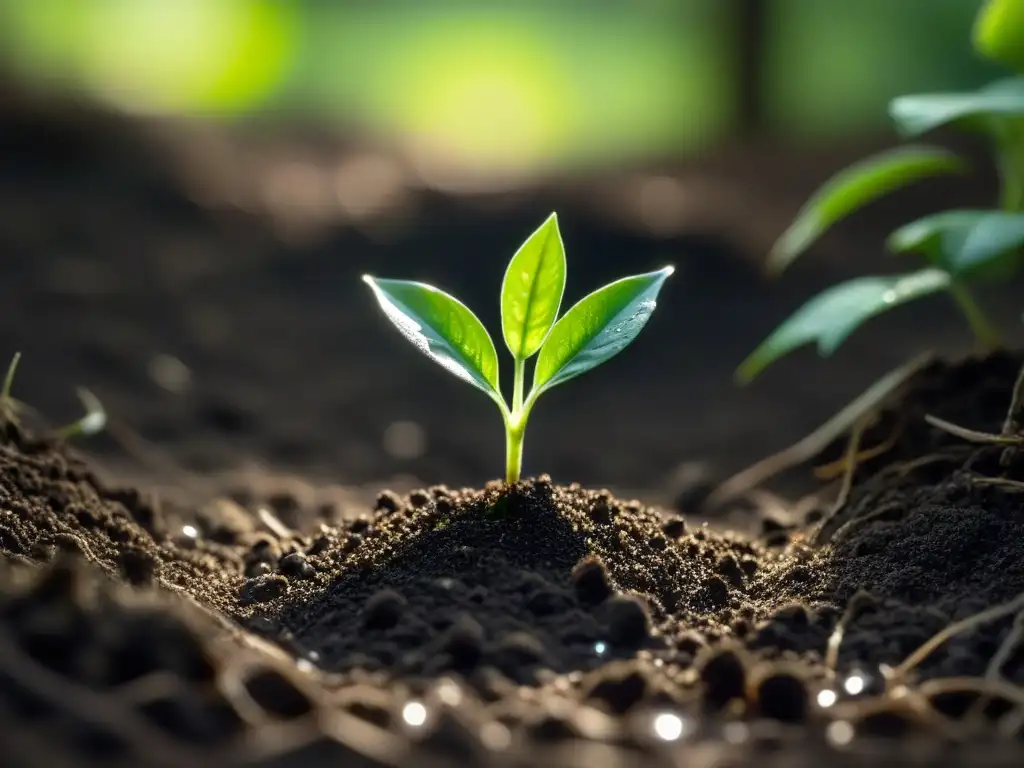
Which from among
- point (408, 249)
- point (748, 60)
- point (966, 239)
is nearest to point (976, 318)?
point (966, 239)

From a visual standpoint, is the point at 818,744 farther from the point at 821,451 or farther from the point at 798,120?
the point at 798,120

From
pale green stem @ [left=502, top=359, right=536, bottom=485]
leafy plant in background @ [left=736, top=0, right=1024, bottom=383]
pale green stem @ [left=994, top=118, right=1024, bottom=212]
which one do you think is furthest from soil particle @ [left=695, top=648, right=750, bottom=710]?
pale green stem @ [left=994, top=118, right=1024, bottom=212]

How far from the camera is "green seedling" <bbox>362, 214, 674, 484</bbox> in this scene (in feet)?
4.30

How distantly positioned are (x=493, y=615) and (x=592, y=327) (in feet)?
1.18

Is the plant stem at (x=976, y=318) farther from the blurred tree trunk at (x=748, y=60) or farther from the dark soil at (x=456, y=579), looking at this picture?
the blurred tree trunk at (x=748, y=60)

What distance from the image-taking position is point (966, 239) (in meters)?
1.56

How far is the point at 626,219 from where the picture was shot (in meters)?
4.19

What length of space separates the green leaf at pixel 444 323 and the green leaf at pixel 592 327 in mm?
68

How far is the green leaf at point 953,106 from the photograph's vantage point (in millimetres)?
1555

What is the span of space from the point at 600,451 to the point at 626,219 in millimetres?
1619

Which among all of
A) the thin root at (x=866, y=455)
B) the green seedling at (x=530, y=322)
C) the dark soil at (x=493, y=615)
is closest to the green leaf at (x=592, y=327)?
the green seedling at (x=530, y=322)

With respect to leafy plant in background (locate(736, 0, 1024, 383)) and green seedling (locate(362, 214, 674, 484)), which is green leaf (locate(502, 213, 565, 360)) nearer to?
green seedling (locate(362, 214, 674, 484))

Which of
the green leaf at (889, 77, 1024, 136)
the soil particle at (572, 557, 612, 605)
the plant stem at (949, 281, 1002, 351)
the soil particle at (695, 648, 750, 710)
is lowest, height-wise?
the soil particle at (695, 648, 750, 710)

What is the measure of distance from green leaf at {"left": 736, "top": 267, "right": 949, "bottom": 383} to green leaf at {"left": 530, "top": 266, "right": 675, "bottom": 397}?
42cm
